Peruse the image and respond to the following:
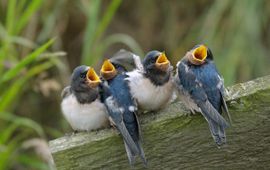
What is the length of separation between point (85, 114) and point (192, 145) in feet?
1.31

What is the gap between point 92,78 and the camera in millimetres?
1337

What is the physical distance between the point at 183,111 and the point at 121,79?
19cm

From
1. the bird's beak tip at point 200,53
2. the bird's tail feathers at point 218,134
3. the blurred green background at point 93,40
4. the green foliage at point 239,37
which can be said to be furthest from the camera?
the green foliage at point 239,37

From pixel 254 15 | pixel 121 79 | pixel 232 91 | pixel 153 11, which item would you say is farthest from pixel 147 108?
pixel 153 11

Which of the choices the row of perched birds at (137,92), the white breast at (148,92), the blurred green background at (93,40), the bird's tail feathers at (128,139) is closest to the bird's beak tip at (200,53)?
the row of perched birds at (137,92)

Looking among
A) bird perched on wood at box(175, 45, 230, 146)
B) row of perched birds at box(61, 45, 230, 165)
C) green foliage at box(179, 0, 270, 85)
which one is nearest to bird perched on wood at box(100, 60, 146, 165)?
row of perched birds at box(61, 45, 230, 165)

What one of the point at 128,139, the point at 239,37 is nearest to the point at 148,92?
the point at 128,139

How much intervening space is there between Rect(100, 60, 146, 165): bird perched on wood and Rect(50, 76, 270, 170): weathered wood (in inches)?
0.9

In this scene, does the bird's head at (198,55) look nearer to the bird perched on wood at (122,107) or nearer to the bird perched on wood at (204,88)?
the bird perched on wood at (204,88)

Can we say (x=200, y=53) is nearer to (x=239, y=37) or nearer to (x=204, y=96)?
(x=204, y=96)

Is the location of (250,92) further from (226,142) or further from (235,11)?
(235,11)

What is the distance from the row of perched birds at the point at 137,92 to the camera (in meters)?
1.14

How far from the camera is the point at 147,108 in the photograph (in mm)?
1320

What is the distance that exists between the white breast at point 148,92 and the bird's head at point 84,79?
0.26 ft
